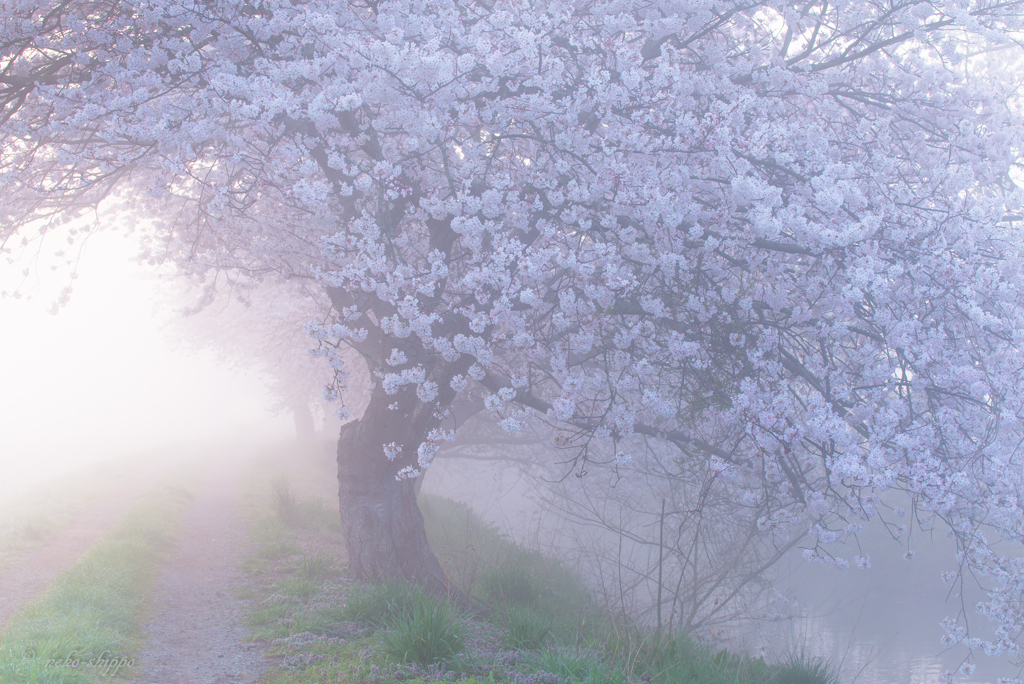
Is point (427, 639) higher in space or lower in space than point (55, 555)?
higher

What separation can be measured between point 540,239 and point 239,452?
100 feet

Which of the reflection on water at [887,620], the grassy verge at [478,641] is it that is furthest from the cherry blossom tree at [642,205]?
the reflection on water at [887,620]

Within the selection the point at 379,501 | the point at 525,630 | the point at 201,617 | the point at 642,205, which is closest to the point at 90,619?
the point at 201,617

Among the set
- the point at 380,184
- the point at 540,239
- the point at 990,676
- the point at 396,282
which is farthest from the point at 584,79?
the point at 990,676

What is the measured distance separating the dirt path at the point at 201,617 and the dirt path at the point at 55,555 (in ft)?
4.35

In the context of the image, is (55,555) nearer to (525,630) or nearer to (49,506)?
(49,506)

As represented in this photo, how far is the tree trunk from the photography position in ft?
Answer: 26.7

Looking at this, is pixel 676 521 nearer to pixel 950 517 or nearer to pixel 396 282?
pixel 950 517

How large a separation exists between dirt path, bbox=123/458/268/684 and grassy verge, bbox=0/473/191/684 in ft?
0.76

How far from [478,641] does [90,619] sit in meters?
3.90

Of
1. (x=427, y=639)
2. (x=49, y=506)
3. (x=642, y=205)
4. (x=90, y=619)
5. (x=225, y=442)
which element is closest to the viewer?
(x=427, y=639)

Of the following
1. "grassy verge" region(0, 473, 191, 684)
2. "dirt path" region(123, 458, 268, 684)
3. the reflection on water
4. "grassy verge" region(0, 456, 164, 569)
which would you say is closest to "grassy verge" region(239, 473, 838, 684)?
"dirt path" region(123, 458, 268, 684)

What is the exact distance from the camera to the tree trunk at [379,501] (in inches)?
320

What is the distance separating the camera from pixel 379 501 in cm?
827
